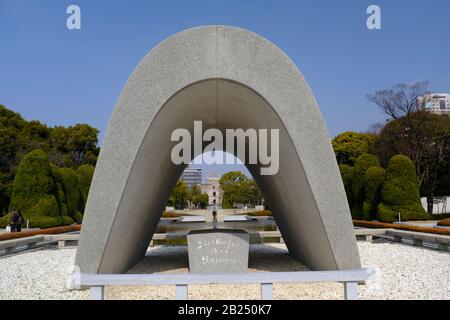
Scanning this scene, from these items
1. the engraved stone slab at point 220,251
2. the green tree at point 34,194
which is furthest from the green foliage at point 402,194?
the green tree at point 34,194

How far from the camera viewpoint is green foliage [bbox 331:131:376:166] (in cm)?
3956

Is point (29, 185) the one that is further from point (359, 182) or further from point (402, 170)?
point (402, 170)

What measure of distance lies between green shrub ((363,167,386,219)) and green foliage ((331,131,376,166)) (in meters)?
18.9

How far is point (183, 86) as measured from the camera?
20.1 ft

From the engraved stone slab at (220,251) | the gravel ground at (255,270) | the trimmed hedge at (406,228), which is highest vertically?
the engraved stone slab at (220,251)

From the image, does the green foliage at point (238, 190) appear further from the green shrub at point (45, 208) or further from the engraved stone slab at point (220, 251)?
the engraved stone slab at point (220, 251)

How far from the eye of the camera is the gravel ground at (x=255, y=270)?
6.05 meters

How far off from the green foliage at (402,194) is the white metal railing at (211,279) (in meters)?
16.7

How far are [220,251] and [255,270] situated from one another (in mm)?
1291

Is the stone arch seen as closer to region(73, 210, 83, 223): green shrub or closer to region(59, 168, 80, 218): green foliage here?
region(59, 168, 80, 218): green foliage

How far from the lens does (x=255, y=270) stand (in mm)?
8211

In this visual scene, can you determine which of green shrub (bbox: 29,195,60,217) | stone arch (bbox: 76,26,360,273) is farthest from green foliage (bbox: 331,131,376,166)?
stone arch (bbox: 76,26,360,273)
